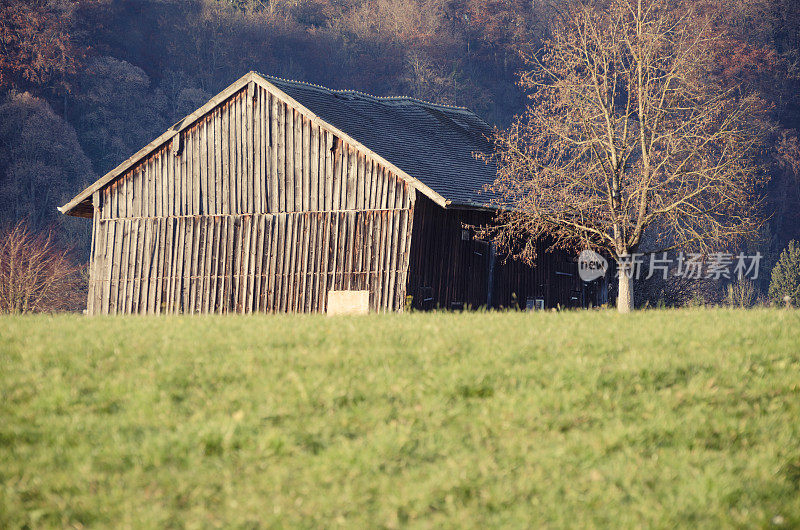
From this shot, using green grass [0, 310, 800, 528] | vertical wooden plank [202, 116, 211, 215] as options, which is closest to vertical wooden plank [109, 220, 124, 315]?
vertical wooden plank [202, 116, 211, 215]

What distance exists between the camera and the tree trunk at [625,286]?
21.6 metres

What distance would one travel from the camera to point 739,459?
8734mm

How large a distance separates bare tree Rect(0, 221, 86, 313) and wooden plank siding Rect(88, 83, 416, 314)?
34.7 ft

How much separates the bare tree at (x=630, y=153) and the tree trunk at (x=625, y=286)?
30mm

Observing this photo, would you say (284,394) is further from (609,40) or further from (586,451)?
(609,40)

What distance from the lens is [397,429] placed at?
30.2 ft

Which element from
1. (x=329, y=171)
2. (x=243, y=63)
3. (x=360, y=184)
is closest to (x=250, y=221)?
(x=329, y=171)

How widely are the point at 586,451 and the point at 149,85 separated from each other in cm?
6356

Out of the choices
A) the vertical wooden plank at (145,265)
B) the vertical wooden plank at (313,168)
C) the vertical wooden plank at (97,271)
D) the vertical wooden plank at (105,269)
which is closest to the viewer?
the vertical wooden plank at (313,168)

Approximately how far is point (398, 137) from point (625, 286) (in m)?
7.97

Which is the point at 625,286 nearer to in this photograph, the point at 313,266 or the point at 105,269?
the point at 313,266

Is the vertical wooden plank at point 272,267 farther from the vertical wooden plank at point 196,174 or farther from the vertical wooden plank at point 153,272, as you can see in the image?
the vertical wooden plank at point 153,272

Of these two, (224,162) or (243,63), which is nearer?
(224,162)

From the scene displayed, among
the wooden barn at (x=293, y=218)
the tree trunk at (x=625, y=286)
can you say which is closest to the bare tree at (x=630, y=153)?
the tree trunk at (x=625, y=286)
